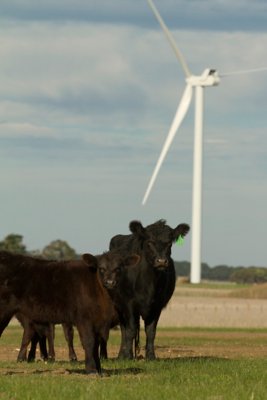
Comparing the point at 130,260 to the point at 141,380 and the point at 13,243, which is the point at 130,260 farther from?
the point at 13,243

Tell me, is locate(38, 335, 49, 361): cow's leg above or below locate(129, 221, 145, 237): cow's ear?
below

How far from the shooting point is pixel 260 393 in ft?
44.3

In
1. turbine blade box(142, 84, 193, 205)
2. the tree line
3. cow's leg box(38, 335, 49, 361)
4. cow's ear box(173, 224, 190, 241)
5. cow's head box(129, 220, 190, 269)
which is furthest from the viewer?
the tree line

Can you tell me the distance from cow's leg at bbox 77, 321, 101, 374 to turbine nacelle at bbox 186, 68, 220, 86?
37.9 m

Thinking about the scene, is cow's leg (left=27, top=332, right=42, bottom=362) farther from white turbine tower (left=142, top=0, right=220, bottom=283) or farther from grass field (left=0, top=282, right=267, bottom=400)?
white turbine tower (left=142, top=0, right=220, bottom=283)

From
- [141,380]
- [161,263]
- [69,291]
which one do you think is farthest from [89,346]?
[161,263]

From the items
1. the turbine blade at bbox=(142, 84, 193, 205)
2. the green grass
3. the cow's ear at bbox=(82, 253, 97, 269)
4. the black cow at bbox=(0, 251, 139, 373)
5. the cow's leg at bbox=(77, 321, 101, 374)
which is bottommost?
the green grass

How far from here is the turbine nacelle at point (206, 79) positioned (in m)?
53.9

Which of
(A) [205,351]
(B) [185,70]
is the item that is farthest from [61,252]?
(A) [205,351]

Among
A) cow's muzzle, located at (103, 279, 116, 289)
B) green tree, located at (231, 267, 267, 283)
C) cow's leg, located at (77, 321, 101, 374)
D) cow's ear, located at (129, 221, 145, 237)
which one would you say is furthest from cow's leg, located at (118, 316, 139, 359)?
green tree, located at (231, 267, 267, 283)

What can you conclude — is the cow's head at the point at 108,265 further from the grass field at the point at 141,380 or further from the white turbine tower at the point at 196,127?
the white turbine tower at the point at 196,127

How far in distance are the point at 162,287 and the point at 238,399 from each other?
6.99 metres

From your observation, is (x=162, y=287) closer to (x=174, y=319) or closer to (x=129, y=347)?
(x=129, y=347)

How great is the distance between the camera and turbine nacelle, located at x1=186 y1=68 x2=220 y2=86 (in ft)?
177
